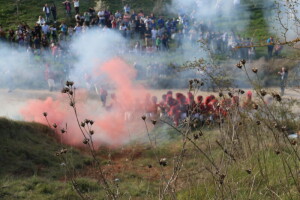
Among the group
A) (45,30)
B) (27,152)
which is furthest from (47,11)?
(27,152)

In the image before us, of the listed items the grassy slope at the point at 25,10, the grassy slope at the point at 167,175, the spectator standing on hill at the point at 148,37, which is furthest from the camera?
the grassy slope at the point at 25,10

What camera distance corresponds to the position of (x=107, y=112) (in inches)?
730

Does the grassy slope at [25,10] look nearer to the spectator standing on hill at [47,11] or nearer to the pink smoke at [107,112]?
the spectator standing on hill at [47,11]

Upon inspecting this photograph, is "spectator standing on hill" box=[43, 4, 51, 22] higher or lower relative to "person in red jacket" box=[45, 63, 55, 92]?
higher

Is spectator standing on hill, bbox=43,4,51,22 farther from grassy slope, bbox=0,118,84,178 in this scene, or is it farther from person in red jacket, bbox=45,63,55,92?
grassy slope, bbox=0,118,84,178

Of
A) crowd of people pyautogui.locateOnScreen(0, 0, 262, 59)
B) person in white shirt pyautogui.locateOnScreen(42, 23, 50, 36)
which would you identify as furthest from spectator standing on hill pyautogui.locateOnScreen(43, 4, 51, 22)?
person in white shirt pyautogui.locateOnScreen(42, 23, 50, 36)

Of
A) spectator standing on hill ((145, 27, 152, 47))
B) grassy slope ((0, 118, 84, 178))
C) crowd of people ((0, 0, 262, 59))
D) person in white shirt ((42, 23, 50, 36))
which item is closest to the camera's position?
grassy slope ((0, 118, 84, 178))

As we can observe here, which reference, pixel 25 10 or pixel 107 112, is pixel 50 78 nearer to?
pixel 107 112

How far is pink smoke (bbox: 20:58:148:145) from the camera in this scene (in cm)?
1630

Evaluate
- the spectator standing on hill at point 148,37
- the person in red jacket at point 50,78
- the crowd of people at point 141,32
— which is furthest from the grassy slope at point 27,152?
the spectator standing on hill at point 148,37

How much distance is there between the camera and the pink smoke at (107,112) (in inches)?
642

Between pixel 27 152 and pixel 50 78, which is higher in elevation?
pixel 27 152

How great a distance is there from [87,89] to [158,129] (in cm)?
789

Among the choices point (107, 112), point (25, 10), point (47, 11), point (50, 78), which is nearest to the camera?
point (107, 112)
